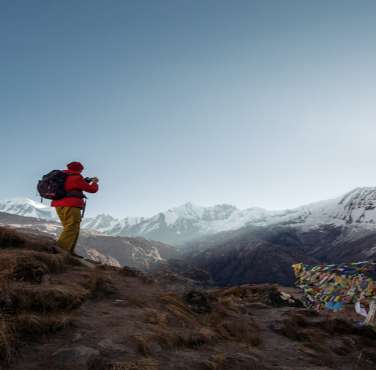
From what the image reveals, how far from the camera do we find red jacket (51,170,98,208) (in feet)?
33.6

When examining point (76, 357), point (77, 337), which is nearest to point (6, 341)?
point (76, 357)

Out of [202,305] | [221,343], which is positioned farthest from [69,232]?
[221,343]

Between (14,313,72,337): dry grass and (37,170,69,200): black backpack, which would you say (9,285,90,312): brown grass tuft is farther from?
(37,170,69,200): black backpack

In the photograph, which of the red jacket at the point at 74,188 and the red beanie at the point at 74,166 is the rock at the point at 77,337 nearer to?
the red jacket at the point at 74,188

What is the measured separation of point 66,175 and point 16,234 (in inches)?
105

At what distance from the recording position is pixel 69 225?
34.1 feet

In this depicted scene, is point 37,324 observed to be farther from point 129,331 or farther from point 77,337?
point 129,331

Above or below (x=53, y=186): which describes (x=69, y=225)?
below

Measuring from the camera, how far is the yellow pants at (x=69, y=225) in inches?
405

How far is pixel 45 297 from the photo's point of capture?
5426 millimetres

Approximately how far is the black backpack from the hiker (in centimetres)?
15

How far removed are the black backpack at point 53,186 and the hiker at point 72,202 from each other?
0.49ft

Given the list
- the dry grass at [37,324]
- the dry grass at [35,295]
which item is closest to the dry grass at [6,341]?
the dry grass at [35,295]

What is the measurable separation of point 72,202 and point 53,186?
85 centimetres
